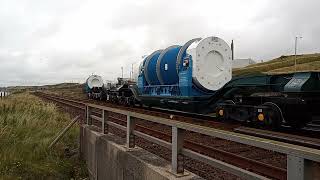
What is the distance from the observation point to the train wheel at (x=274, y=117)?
10414 millimetres

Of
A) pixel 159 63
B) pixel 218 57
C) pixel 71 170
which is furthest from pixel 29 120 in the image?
pixel 218 57

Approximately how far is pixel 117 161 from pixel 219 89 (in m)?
6.99

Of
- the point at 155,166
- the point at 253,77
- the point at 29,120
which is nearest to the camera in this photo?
the point at 155,166

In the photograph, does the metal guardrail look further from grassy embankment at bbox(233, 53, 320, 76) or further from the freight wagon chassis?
grassy embankment at bbox(233, 53, 320, 76)

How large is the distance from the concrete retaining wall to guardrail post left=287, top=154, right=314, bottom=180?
2267 millimetres

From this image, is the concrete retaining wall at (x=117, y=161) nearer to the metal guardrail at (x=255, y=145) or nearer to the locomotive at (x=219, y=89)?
the metal guardrail at (x=255, y=145)

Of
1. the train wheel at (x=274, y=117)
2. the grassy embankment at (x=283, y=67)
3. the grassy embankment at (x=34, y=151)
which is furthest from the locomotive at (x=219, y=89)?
the grassy embankment at (x=283, y=67)

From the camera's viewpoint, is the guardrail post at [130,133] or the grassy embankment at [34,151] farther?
the grassy embankment at [34,151]

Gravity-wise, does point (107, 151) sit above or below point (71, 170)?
above

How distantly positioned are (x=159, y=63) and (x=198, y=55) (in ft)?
12.0

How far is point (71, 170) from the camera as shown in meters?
11.3

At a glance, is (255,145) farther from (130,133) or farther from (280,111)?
(280,111)

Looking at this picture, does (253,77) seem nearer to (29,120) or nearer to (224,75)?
(224,75)

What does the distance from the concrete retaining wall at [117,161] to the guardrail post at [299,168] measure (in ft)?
7.44
